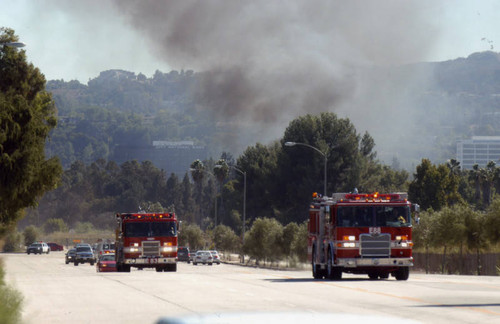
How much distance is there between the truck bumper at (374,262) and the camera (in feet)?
104

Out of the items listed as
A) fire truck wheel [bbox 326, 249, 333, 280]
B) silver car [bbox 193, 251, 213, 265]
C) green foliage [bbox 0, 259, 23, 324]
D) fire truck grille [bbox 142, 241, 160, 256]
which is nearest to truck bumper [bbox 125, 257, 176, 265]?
fire truck grille [bbox 142, 241, 160, 256]

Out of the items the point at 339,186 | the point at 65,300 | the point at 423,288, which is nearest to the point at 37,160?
the point at 65,300

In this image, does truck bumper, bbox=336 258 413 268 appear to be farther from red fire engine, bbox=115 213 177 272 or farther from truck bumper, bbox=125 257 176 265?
truck bumper, bbox=125 257 176 265

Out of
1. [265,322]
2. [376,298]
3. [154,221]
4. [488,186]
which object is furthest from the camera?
[488,186]

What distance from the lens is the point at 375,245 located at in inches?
1257

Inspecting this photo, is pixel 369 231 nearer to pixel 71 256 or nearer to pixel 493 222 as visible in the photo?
pixel 493 222

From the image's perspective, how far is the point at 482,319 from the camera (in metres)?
19.0

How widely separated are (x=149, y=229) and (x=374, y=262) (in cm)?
1555

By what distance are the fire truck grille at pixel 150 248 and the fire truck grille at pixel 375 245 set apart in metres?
15.0

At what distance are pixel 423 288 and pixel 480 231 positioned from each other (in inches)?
1017

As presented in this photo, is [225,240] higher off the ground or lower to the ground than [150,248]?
higher

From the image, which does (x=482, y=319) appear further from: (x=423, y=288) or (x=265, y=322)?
(x=265, y=322)

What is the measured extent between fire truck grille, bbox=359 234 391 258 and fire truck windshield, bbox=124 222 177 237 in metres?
14.9

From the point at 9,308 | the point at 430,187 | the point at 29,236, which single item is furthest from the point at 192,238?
the point at 9,308
